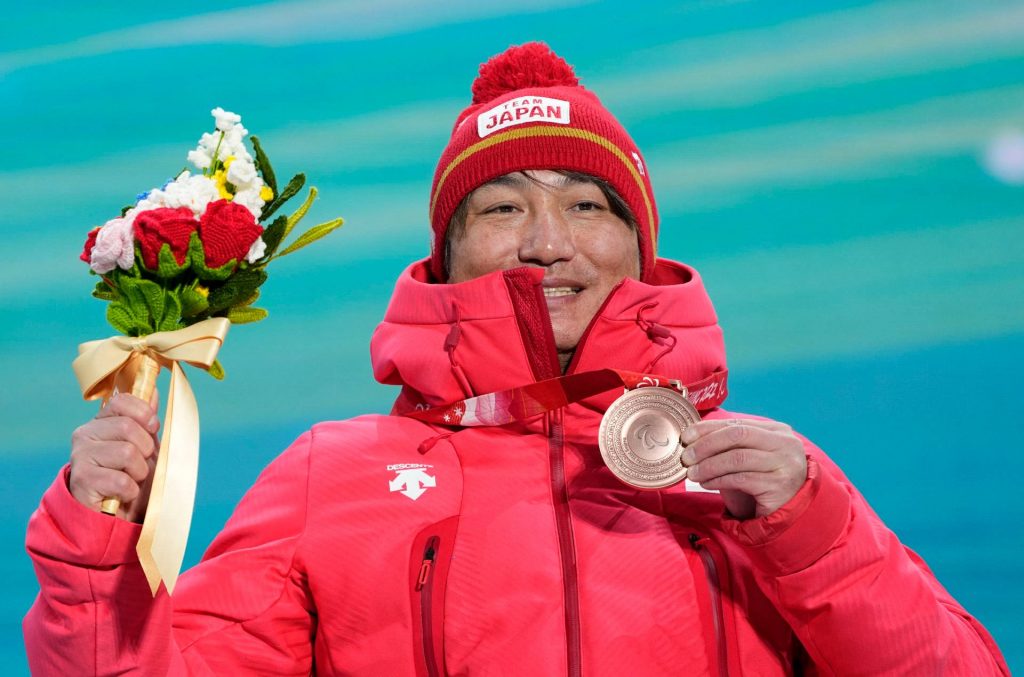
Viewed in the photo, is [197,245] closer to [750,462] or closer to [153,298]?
[153,298]

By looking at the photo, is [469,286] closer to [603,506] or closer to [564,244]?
[564,244]

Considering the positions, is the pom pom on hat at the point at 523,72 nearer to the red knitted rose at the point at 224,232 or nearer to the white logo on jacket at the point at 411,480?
the white logo on jacket at the point at 411,480

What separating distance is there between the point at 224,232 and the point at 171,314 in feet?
0.37

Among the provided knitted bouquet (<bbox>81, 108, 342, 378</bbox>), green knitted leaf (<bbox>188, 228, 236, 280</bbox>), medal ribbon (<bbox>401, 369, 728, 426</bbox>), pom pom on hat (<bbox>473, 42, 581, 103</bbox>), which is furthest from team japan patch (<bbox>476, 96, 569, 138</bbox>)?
green knitted leaf (<bbox>188, 228, 236, 280</bbox>)

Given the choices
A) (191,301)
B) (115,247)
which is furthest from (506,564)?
(115,247)

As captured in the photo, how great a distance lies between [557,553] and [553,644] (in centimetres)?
13

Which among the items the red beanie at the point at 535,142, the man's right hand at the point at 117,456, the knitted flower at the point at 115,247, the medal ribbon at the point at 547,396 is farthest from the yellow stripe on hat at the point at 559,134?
the man's right hand at the point at 117,456

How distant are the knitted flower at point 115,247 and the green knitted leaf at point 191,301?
0.22ft

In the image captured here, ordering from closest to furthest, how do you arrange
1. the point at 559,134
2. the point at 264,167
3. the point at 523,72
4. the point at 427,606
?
the point at 264,167 → the point at 427,606 → the point at 559,134 → the point at 523,72

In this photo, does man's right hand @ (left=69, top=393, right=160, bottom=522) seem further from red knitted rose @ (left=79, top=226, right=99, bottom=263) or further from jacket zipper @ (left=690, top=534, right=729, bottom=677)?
jacket zipper @ (left=690, top=534, right=729, bottom=677)

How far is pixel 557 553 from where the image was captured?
5.74 feet

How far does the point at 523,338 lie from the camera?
1904 millimetres

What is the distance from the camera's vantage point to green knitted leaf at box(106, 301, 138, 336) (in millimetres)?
1507

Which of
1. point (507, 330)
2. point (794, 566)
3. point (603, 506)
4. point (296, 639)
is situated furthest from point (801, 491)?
point (296, 639)
